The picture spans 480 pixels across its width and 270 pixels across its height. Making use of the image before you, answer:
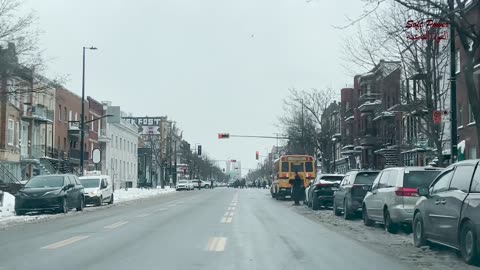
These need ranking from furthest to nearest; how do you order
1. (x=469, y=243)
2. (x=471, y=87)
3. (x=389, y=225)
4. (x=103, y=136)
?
(x=103, y=136) → (x=389, y=225) → (x=471, y=87) → (x=469, y=243)

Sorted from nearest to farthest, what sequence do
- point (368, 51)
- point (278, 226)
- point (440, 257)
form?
1. point (440, 257)
2. point (278, 226)
3. point (368, 51)

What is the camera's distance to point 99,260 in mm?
11680

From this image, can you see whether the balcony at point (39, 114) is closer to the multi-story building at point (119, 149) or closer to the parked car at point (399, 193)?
the multi-story building at point (119, 149)

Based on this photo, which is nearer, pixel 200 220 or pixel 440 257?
pixel 440 257

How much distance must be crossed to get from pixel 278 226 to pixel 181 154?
108044 millimetres

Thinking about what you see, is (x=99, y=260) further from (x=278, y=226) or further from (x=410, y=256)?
(x=278, y=226)

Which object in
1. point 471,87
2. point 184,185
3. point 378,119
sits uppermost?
point 378,119

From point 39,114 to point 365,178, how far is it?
38.7 meters

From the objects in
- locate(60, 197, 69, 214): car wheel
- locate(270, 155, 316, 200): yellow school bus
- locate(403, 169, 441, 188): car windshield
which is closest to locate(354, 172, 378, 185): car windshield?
locate(403, 169, 441, 188): car windshield

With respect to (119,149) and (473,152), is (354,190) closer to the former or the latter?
(473,152)

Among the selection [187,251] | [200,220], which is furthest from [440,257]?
[200,220]

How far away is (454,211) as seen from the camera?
1207 cm

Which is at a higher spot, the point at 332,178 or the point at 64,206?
the point at 332,178

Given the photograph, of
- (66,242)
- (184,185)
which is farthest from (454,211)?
(184,185)
